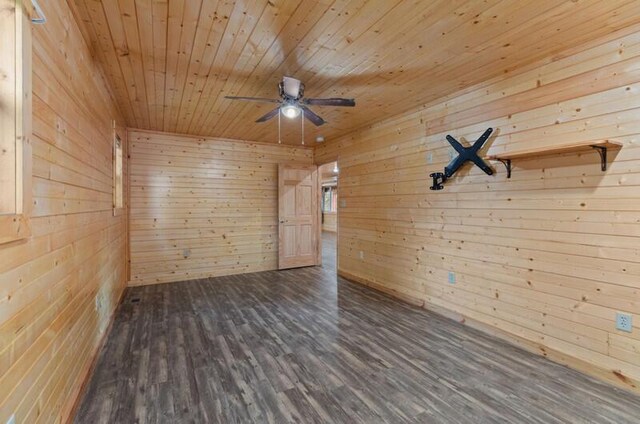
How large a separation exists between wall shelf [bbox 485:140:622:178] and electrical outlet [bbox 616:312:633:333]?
3.66ft

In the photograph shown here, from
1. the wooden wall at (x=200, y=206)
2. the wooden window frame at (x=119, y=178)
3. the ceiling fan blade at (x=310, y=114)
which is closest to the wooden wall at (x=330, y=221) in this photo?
the wooden wall at (x=200, y=206)

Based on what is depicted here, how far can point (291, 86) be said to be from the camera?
287 cm

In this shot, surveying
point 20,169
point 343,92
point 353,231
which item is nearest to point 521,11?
point 343,92

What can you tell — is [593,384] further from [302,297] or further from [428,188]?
[302,297]

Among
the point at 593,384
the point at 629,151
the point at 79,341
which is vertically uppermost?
the point at 629,151

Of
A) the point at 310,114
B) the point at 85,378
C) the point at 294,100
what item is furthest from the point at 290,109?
the point at 85,378

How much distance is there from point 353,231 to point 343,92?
8.34 feet

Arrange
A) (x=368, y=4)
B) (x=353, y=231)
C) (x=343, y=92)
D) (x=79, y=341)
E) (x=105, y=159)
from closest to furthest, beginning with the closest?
(x=368, y=4)
(x=79, y=341)
(x=105, y=159)
(x=343, y=92)
(x=353, y=231)

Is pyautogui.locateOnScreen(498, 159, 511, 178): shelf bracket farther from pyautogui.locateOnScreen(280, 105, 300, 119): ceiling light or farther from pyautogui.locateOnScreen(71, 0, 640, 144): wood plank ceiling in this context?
pyautogui.locateOnScreen(280, 105, 300, 119): ceiling light

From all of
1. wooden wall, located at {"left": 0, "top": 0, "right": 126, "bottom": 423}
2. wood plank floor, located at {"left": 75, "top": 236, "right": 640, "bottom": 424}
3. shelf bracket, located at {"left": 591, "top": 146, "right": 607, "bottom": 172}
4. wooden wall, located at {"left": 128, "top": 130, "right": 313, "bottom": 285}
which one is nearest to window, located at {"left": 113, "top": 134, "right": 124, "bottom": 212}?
wooden wall, located at {"left": 128, "top": 130, "right": 313, "bottom": 285}

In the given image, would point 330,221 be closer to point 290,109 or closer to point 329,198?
point 329,198

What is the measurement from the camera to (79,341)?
7.21 feet

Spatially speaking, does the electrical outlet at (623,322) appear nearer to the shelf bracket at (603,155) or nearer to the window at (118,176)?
the shelf bracket at (603,155)

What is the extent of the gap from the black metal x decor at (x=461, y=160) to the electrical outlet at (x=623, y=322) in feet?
5.02
